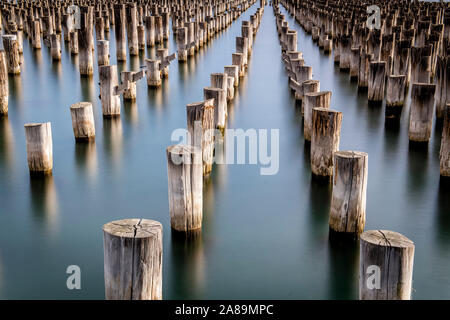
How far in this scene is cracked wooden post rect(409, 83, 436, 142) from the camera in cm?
889

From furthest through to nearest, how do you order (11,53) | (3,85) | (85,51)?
(85,51), (11,53), (3,85)

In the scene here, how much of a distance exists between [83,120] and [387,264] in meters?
6.44

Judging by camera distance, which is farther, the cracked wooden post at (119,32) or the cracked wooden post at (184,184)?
the cracked wooden post at (119,32)

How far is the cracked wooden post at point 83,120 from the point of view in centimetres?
929

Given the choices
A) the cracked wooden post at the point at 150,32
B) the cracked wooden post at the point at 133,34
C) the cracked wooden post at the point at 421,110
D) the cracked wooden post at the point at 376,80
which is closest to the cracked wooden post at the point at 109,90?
the cracked wooden post at the point at 376,80

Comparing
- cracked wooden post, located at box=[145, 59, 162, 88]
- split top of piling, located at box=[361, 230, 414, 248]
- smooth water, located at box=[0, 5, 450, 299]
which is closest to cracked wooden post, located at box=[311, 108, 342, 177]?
smooth water, located at box=[0, 5, 450, 299]

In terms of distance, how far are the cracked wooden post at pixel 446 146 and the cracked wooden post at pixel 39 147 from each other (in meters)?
5.06

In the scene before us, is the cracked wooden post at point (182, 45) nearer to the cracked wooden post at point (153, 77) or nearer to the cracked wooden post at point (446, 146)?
the cracked wooden post at point (153, 77)

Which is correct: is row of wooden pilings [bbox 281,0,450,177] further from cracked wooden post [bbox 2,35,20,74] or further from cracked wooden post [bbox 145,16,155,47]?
cracked wooden post [bbox 2,35,20,74]

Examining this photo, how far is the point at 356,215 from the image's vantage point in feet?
20.0

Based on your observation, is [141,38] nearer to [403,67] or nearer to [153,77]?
[153,77]

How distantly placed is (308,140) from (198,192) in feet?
13.6

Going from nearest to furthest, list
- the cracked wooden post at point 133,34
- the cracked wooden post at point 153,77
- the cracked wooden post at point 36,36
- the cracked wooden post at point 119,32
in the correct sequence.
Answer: the cracked wooden post at point 153,77
the cracked wooden post at point 119,32
the cracked wooden post at point 133,34
the cracked wooden post at point 36,36

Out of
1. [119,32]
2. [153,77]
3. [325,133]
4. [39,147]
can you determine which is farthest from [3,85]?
[119,32]
